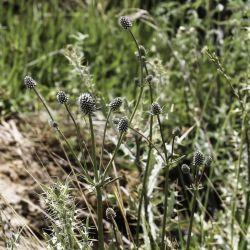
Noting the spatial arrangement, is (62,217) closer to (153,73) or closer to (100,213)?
(100,213)

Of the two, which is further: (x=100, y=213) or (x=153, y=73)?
(x=153, y=73)

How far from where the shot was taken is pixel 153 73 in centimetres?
388

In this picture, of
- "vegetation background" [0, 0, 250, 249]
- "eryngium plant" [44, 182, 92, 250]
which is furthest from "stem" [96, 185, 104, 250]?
"vegetation background" [0, 0, 250, 249]

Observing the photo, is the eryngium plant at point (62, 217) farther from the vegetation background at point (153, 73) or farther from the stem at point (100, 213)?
the vegetation background at point (153, 73)

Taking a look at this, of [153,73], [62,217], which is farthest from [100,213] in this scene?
[153,73]

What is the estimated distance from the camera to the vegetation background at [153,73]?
11.4 feet

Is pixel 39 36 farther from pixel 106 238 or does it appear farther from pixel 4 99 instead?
pixel 106 238

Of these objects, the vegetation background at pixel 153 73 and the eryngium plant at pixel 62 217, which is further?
the vegetation background at pixel 153 73

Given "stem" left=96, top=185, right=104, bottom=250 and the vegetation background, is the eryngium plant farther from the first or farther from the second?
the vegetation background

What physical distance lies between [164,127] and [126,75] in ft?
2.40

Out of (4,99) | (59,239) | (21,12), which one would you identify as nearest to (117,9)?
(21,12)

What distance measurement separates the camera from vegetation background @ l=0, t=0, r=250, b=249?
137 inches

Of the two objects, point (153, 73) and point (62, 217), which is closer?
point (62, 217)

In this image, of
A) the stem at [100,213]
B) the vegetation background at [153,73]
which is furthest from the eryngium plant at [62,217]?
the vegetation background at [153,73]
